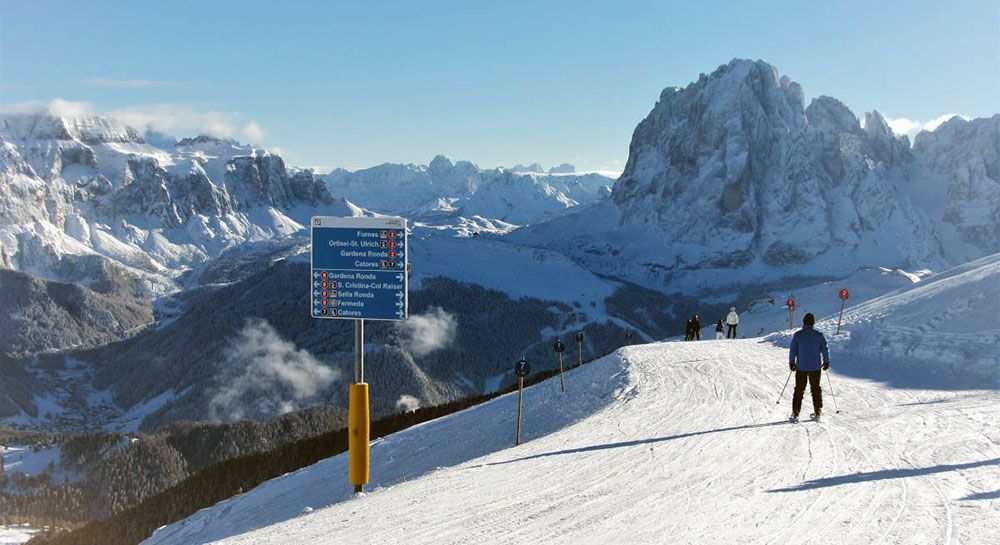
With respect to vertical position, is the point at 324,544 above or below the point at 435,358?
above

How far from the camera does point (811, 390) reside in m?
17.6

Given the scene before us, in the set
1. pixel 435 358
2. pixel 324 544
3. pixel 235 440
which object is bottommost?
pixel 235 440

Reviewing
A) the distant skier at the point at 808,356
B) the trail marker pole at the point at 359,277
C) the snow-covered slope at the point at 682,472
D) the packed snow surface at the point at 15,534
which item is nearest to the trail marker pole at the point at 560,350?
the snow-covered slope at the point at 682,472

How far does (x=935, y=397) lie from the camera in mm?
21062

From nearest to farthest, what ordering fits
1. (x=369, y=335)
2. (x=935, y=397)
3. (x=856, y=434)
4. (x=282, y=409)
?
(x=856, y=434)
(x=935, y=397)
(x=282, y=409)
(x=369, y=335)

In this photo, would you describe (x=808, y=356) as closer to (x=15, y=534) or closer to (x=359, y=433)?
(x=359, y=433)

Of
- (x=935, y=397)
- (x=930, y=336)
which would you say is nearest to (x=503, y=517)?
(x=935, y=397)

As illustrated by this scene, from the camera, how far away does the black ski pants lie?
56.7 feet

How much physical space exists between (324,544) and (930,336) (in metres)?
25.9

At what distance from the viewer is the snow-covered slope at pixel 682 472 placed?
33.9 ft

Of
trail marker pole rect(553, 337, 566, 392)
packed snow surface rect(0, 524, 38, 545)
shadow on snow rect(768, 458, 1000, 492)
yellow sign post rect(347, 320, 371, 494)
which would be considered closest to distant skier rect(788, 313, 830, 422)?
shadow on snow rect(768, 458, 1000, 492)

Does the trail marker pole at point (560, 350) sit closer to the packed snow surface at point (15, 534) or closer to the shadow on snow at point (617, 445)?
the shadow on snow at point (617, 445)

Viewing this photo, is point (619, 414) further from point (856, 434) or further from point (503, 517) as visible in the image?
point (503, 517)

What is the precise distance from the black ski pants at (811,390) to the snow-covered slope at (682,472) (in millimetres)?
532
